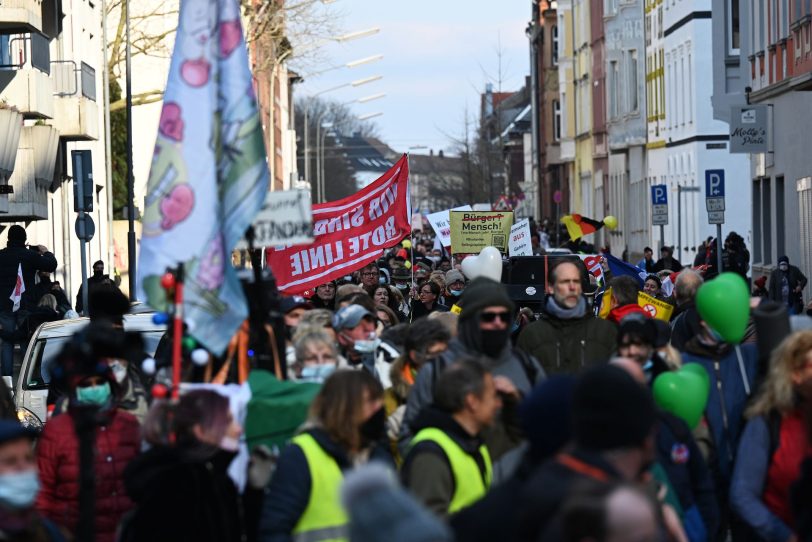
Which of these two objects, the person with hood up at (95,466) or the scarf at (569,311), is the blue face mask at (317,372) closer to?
the person with hood up at (95,466)

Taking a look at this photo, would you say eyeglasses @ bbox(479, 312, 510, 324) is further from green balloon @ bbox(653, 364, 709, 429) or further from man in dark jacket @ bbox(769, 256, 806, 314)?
man in dark jacket @ bbox(769, 256, 806, 314)

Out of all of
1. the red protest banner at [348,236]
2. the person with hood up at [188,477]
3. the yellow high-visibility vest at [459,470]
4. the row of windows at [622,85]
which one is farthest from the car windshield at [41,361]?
the row of windows at [622,85]

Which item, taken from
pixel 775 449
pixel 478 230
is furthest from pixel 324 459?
pixel 478 230

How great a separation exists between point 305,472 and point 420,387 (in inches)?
62.6

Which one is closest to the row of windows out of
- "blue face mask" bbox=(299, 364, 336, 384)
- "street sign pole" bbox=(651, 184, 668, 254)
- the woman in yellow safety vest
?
"street sign pole" bbox=(651, 184, 668, 254)

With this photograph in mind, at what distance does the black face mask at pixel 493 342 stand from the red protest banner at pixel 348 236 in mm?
6947

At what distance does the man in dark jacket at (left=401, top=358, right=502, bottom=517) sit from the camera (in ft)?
22.5

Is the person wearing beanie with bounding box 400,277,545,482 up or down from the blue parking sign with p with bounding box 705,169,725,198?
down

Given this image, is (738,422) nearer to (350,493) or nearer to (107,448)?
(107,448)

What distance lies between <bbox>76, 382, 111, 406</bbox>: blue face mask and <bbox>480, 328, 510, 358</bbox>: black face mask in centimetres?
173

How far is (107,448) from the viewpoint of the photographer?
26.9ft

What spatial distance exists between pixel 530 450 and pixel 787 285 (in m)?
23.1

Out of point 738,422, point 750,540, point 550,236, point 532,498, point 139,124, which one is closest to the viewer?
point 532,498

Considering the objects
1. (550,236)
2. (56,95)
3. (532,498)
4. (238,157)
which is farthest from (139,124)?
(532,498)
